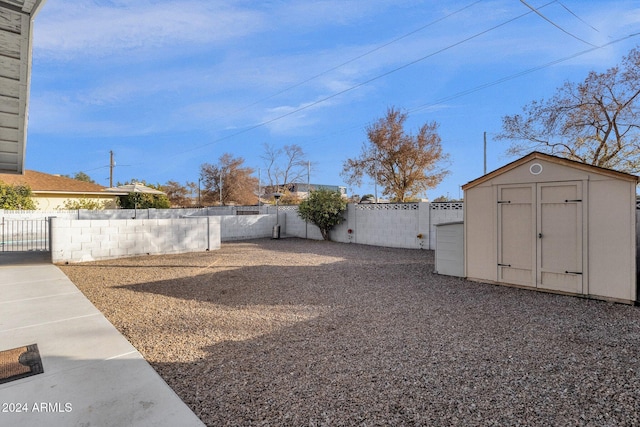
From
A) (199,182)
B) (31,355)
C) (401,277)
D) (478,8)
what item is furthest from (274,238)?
(199,182)

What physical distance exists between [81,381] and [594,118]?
17605mm

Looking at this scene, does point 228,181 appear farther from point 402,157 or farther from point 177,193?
point 402,157

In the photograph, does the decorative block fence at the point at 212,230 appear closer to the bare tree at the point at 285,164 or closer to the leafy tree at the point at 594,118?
the leafy tree at the point at 594,118

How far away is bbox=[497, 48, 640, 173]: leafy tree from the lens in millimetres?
12523

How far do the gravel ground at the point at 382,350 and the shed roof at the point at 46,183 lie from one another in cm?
1764

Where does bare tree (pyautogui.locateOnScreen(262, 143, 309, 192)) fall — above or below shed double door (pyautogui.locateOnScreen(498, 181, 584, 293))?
above

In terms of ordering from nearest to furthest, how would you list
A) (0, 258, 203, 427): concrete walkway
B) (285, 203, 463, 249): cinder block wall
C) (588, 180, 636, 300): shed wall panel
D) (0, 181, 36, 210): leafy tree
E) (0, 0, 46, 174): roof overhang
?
(0, 258, 203, 427): concrete walkway < (0, 0, 46, 174): roof overhang < (588, 180, 636, 300): shed wall panel < (285, 203, 463, 249): cinder block wall < (0, 181, 36, 210): leafy tree

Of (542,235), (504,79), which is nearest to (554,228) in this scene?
(542,235)

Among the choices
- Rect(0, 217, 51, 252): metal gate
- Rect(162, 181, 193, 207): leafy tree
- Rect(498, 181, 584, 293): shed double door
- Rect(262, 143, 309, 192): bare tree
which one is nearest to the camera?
Rect(498, 181, 584, 293): shed double door

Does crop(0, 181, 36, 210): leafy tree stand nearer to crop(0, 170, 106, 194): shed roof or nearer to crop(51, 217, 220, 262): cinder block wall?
crop(0, 170, 106, 194): shed roof

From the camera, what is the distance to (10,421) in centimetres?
201

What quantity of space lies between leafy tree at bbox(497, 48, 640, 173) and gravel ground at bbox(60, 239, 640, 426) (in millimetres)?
11561

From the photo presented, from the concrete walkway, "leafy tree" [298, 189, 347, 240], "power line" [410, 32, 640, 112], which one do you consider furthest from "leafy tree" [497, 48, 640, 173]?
the concrete walkway

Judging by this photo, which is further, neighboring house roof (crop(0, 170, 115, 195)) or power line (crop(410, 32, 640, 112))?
neighboring house roof (crop(0, 170, 115, 195))
